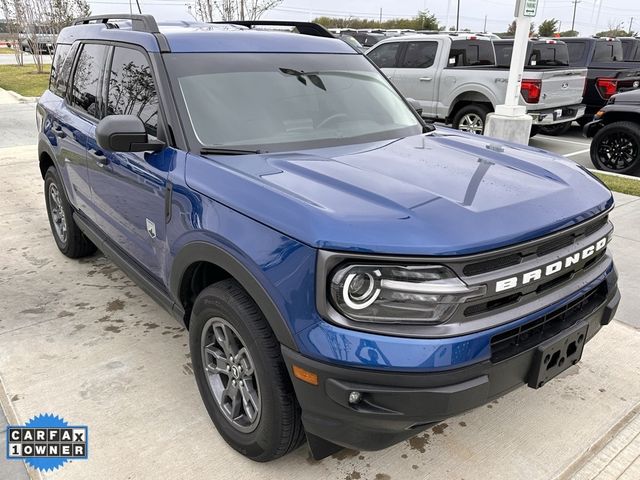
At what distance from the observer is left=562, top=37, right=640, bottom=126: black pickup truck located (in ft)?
35.2

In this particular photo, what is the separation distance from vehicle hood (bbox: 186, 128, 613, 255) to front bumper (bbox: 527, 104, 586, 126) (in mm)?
6755

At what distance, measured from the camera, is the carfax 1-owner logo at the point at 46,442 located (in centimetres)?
259

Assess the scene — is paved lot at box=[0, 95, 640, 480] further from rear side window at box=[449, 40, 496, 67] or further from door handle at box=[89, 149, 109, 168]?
rear side window at box=[449, 40, 496, 67]

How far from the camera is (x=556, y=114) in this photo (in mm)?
9453

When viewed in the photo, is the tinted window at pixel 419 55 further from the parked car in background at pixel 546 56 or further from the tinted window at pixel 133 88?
the tinted window at pixel 133 88

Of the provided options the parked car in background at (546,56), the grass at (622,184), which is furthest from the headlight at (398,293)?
the parked car in background at (546,56)

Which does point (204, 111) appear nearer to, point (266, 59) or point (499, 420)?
point (266, 59)

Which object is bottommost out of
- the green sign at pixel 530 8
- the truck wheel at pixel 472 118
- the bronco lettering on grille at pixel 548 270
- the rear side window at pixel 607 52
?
the truck wheel at pixel 472 118

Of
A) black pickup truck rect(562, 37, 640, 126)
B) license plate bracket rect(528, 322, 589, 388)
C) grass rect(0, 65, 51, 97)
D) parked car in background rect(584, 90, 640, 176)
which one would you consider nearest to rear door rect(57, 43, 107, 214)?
license plate bracket rect(528, 322, 589, 388)

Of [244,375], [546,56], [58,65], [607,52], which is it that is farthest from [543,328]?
[607,52]

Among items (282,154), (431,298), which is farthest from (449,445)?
(282,154)

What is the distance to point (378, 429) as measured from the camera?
1.99 m

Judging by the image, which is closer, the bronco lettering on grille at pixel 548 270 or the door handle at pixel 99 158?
the bronco lettering on grille at pixel 548 270

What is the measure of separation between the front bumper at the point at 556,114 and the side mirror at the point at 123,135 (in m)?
7.81
